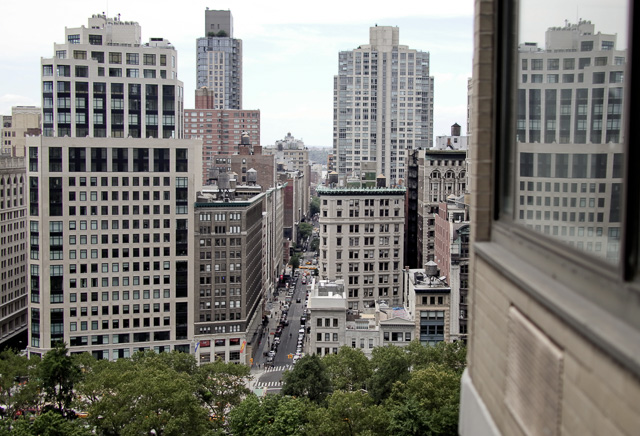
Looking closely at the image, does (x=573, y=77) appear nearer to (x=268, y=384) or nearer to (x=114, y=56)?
(x=268, y=384)

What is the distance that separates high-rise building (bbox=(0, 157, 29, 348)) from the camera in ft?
367

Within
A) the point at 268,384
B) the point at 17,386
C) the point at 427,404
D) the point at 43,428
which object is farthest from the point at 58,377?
the point at 268,384

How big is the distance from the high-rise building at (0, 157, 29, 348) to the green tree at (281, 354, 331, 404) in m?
63.0

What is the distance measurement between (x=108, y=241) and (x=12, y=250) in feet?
107

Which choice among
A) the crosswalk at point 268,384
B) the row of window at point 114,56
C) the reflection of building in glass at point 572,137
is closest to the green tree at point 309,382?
the crosswalk at point 268,384

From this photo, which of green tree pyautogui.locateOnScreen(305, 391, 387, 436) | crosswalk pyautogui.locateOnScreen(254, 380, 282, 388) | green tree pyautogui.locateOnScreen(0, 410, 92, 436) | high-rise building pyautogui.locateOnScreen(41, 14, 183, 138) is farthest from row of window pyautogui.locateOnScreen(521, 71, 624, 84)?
high-rise building pyautogui.locateOnScreen(41, 14, 183, 138)

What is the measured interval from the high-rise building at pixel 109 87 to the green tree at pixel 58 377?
38.8 metres

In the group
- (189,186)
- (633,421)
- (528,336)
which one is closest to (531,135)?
(528,336)

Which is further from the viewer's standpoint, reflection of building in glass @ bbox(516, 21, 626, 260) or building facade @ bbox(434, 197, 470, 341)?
building facade @ bbox(434, 197, 470, 341)

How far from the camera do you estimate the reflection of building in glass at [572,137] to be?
20.9 feet

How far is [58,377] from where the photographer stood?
6006 centimetres

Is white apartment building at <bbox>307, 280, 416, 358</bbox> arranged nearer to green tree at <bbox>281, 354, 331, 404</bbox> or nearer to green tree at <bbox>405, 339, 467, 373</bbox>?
green tree at <bbox>405, 339, 467, 373</bbox>

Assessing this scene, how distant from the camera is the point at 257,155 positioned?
16162 cm

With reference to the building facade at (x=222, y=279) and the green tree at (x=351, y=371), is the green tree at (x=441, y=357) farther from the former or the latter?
the building facade at (x=222, y=279)
